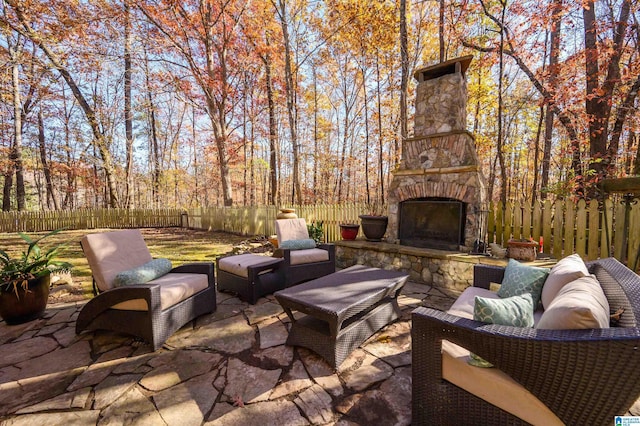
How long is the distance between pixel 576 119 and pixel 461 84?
11.9ft

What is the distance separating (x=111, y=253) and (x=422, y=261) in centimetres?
394

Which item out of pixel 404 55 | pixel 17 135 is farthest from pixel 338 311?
pixel 17 135

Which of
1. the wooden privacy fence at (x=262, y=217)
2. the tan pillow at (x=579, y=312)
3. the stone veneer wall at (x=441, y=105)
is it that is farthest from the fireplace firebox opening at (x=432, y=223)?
the tan pillow at (x=579, y=312)

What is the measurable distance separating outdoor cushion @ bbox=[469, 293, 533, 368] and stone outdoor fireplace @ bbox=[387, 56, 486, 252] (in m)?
A: 3.01

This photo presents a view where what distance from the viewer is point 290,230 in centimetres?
419

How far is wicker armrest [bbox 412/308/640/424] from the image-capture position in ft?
3.02

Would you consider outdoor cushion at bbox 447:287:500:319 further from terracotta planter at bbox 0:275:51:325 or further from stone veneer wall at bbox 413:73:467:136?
terracotta planter at bbox 0:275:51:325

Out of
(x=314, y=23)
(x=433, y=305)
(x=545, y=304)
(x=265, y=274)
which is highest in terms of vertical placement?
(x=314, y=23)

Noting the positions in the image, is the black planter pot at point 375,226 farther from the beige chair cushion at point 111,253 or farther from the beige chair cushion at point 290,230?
the beige chair cushion at point 111,253

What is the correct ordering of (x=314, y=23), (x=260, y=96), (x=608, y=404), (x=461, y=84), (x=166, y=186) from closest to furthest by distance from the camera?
(x=608, y=404) → (x=461, y=84) → (x=314, y=23) → (x=260, y=96) → (x=166, y=186)

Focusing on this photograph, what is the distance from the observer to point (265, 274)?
11.1ft

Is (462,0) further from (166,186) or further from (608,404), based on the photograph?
(166,186)

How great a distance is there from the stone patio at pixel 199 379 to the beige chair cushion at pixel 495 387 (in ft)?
1.57

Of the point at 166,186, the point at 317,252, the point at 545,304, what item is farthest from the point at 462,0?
the point at 166,186
